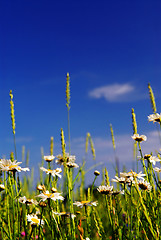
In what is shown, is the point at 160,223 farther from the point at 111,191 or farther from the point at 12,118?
the point at 12,118

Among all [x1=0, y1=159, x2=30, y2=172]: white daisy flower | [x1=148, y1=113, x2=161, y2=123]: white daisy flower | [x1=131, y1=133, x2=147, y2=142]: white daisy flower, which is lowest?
[x1=0, y1=159, x2=30, y2=172]: white daisy flower

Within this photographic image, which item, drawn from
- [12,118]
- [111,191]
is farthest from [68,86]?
[111,191]

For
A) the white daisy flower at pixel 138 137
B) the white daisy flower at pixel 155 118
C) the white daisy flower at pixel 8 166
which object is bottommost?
the white daisy flower at pixel 8 166

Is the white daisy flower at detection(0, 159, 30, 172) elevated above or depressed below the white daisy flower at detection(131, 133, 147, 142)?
below

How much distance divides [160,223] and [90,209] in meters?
0.67

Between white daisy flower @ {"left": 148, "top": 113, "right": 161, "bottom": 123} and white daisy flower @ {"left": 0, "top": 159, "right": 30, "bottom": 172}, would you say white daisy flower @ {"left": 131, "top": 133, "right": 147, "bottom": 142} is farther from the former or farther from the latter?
white daisy flower @ {"left": 0, "top": 159, "right": 30, "bottom": 172}

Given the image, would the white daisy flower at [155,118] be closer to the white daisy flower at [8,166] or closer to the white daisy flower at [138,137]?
the white daisy flower at [138,137]

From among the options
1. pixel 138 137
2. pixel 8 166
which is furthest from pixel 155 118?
pixel 8 166

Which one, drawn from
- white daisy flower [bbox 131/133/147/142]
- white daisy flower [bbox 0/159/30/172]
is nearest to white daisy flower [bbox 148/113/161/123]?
white daisy flower [bbox 131/133/147/142]

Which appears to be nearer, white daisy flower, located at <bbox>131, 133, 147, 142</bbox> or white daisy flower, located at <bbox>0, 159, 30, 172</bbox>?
white daisy flower, located at <bbox>0, 159, 30, 172</bbox>

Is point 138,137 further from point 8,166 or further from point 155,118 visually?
point 8,166

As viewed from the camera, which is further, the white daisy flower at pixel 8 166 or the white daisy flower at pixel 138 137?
the white daisy flower at pixel 138 137

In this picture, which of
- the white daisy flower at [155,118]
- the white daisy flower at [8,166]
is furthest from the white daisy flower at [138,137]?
the white daisy flower at [8,166]

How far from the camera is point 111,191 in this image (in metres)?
1.85
